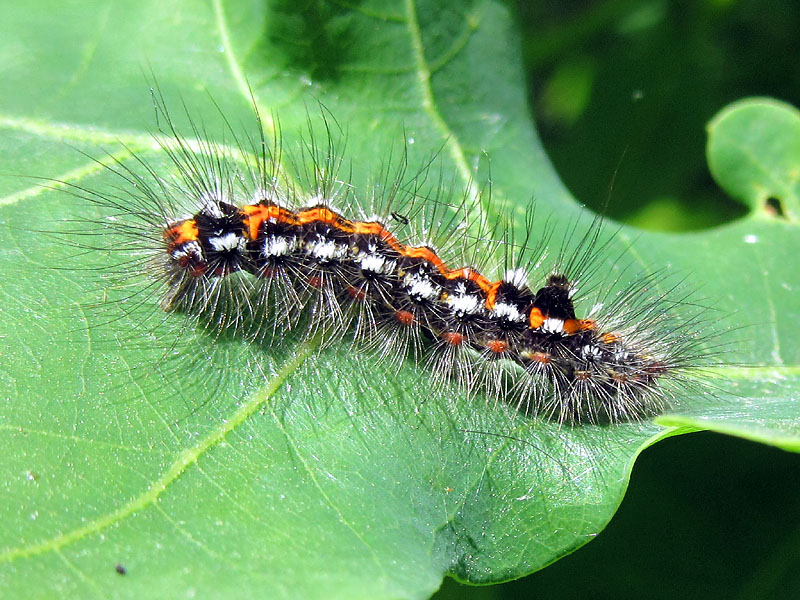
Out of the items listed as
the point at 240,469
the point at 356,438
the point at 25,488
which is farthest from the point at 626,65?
the point at 25,488

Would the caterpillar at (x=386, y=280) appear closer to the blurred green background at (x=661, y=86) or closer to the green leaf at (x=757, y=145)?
the green leaf at (x=757, y=145)

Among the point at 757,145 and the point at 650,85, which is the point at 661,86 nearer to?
the point at 650,85

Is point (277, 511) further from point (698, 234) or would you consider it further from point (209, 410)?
point (698, 234)

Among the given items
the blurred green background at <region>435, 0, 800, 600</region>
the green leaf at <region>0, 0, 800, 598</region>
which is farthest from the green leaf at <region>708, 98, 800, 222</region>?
the blurred green background at <region>435, 0, 800, 600</region>

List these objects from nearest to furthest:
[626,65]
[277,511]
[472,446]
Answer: [277,511] < [472,446] < [626,65]

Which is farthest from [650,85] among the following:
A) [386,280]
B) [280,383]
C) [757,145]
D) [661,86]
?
[280,383]

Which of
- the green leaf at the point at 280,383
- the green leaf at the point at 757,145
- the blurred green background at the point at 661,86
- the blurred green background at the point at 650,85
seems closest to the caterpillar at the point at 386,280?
the green leaf at the point at 280,383

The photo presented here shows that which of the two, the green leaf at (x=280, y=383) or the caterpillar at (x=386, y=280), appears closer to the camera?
the green leaf at (x=280, y=383)
